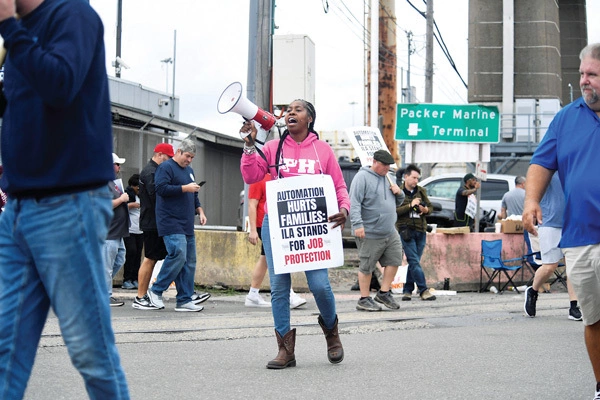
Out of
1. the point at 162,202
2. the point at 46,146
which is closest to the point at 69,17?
the point at 46,146

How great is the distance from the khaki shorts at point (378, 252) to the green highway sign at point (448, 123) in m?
6.60

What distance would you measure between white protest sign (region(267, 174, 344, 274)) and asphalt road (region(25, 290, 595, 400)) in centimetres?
81

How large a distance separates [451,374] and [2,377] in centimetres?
362

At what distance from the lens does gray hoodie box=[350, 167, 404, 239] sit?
1062 centimetres

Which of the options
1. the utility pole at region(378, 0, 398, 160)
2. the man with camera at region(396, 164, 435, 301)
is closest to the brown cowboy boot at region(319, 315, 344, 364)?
the man with camera at region(396, 164, 435, 301)

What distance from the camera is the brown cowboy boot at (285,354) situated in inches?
250

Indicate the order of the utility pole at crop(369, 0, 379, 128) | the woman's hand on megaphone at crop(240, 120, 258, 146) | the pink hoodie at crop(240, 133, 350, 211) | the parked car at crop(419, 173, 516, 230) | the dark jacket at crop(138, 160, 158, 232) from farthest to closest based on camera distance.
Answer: the utility pole at crop(369, 0, 379, 128) → the parked car at crop(419, 173, 516, 230) → the dark jacket at crop(138, 160, 158, 232) → the pink hoodie at crop(240, 133, 350, 211) → the woman's hand on megaphone at crop(240, 120, 258, 146)

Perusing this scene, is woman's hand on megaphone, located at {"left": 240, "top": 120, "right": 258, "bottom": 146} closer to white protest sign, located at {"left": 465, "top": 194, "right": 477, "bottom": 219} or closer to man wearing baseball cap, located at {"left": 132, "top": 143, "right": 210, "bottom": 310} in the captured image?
man wearing baseball cap, located at {"left": 132, "top": 143, "right": 210, "bottom": 310}

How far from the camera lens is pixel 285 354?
6406mm

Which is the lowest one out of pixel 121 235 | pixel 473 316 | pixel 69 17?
pixel 473 316

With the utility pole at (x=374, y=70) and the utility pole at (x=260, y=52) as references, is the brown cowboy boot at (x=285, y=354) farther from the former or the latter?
the utility pole at (x=374, y=70)

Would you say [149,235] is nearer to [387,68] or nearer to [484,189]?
[484,189]

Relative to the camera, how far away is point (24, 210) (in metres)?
3.21

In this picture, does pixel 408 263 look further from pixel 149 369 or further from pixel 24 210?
pixel 24 210
